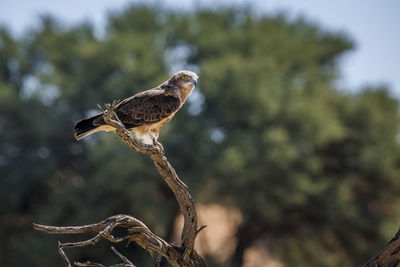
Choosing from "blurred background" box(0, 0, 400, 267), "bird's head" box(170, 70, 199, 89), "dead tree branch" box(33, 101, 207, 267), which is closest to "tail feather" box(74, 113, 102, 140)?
"bird's head" box(170, 70, 199, 89)

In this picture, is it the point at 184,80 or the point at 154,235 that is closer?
the point at 154,235

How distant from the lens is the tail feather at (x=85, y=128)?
7.11m

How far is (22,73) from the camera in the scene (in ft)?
85.7

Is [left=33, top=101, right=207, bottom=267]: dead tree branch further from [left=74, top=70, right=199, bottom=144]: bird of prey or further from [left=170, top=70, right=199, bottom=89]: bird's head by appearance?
[left=170, top=70, right=199, bottom=89]: bird's head

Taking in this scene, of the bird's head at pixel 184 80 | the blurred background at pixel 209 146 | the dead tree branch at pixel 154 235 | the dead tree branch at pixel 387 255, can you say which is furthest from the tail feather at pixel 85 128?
the blurred background at pixel 209 146

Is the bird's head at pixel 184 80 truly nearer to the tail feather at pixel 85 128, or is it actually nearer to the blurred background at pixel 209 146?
the tail feather at pixel 85 128

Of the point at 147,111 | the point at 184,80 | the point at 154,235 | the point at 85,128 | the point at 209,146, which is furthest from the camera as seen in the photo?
the point at 209,146

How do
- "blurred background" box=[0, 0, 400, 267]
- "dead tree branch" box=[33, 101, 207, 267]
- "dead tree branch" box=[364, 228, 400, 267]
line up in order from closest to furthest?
1. "dead tree branch" box=[33, 101, 207, 267]
2. "dead tree branch" box=[364, 228, 400, 267]
3. "blurred background" box=[0, 0, 400, 267]

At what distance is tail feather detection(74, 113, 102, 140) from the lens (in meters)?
7.11

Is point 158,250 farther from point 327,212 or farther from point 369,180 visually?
point 369,180

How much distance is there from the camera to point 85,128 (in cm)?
718

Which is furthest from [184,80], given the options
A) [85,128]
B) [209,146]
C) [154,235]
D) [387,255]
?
[209,146]

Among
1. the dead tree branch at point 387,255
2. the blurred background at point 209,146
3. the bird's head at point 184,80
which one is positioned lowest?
the dead tree branch at point 387,255

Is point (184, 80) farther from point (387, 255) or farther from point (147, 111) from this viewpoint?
point (387, 255)
